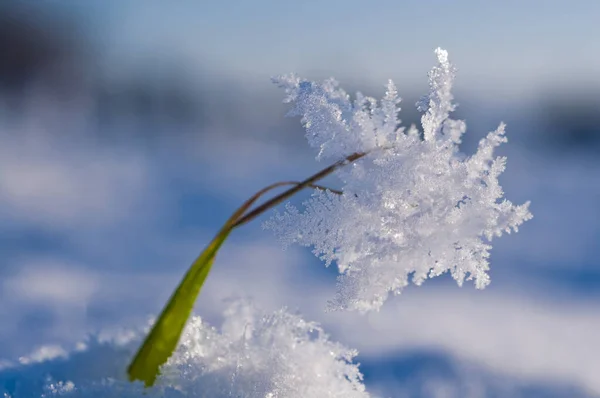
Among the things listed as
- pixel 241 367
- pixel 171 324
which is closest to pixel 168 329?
pixel 171 324

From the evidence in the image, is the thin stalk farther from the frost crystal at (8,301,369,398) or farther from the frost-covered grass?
the frost crystal at (8,301,369,398)

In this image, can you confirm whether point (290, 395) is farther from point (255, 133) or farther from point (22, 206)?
point (255, 133)

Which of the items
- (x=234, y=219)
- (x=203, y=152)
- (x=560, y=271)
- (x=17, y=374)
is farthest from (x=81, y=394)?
(x=203, y=152)

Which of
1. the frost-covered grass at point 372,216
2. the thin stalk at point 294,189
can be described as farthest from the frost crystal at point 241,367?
the thin stalk at point 294,189

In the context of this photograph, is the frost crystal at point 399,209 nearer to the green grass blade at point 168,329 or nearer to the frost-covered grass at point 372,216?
the frost-covered grass at point 372,216

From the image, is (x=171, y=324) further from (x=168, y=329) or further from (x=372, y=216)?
(x=372, y=216)
